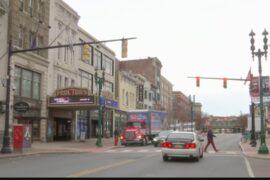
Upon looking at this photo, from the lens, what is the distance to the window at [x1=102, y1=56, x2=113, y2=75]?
224 feet

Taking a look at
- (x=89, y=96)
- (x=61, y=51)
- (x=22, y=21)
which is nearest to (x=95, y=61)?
(x=61, y=51)

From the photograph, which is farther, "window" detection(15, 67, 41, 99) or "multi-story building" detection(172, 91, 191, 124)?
"multi-story building" detection(172, 91, 191, 124)

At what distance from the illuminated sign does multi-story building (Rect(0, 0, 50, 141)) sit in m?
0.88

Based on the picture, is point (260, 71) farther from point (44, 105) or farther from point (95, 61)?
point (95, 61)

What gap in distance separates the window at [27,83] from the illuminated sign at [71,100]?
1.77 m

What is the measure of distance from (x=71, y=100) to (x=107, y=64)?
24.4 metres

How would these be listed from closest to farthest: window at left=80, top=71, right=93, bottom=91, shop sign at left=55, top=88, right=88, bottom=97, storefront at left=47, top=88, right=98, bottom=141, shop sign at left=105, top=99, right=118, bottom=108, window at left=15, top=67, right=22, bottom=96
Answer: window at left=15, top=67, right=22, bottom=96
storefront at left=47, top=88, right=98, bottom=141
shop sign at left=55, top=88, right=88, bottom=97
shop sign at left=105, top=99, right=118, bottom=108
window at left=80, top=71, right=93, bottom=91

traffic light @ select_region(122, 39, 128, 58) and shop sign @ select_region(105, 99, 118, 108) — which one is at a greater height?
traffic light @ select_region(122, 39, 128, 58)

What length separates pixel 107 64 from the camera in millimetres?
69938

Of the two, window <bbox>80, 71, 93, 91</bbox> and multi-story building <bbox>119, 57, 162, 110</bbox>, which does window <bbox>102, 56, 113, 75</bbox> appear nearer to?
window <bbox>80, 71, 93, 91</bbox>

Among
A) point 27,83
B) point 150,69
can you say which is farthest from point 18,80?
point 150,69

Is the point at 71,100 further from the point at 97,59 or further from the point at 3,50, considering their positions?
the point at 97,59

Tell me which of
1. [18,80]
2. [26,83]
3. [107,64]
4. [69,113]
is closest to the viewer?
[18,80]

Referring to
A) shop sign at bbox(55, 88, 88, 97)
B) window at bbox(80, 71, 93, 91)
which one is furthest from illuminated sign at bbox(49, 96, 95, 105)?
window at bbox(80, 71, 93, 91)
